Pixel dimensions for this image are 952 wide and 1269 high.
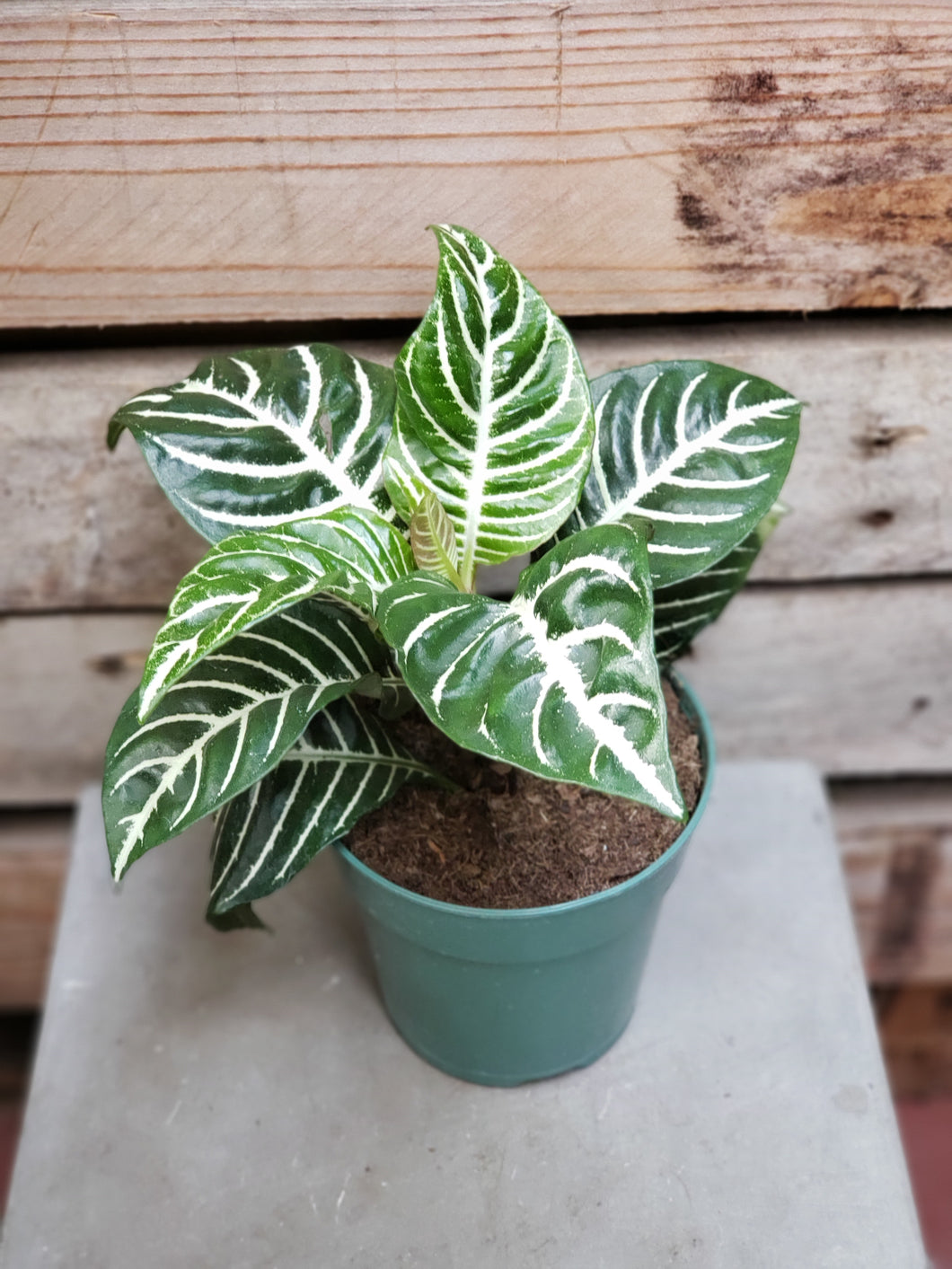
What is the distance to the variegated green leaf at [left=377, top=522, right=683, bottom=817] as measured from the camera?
1.65 ft

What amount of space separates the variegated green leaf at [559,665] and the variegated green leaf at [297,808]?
179mm

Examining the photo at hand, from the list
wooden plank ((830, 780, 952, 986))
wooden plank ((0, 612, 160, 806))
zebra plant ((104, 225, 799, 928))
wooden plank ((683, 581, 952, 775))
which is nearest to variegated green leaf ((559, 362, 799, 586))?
zebra plant ((104, 225, 799, 928))

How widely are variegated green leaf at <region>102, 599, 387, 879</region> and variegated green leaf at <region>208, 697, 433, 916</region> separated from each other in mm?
75

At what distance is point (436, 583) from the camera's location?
2.08 feet

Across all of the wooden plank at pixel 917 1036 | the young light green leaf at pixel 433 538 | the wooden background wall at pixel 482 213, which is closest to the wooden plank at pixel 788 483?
the wooden background wall at pixel 482 213

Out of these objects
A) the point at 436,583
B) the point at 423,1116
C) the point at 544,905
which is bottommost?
the point at 423,1116

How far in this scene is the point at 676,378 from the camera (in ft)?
2.39

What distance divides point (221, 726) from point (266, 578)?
130 mm

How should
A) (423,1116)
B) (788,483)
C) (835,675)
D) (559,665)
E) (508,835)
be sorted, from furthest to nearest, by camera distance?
(835,675), (788,483), (423,1116), (508,835), (559,665)

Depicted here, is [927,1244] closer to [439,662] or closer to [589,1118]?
[589,1118]

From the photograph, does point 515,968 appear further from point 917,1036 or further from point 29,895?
point 917,1036

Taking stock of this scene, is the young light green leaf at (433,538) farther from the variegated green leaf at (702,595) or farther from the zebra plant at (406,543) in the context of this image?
the variegated green leaf at (702,595)

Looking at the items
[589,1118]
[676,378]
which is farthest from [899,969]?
[676,378]

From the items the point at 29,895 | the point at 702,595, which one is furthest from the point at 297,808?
the point at 29,895
